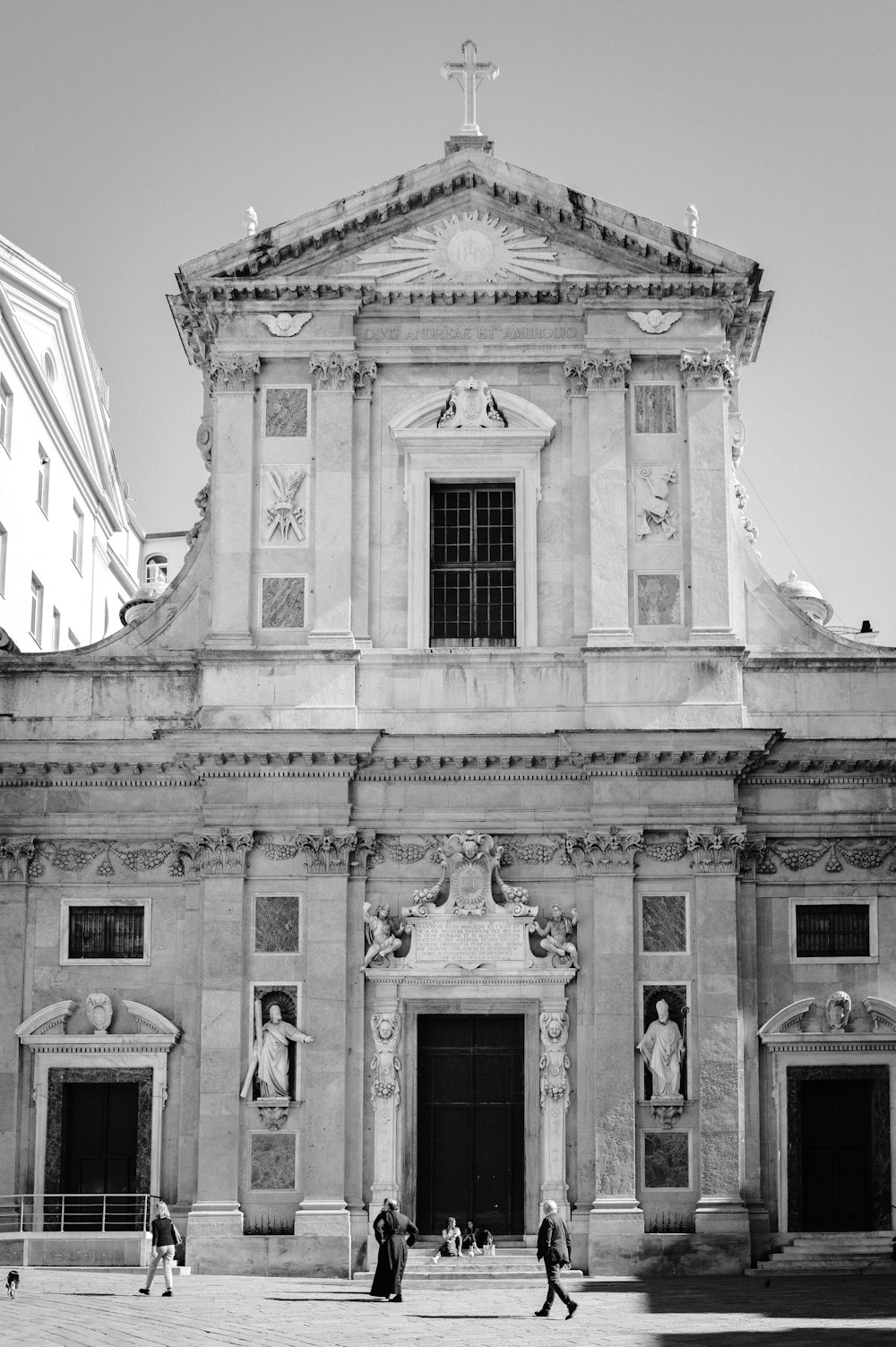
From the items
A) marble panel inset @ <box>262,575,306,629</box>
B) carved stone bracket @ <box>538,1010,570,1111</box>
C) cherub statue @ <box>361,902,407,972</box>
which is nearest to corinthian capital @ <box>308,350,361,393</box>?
marble panel inset @ <box>262,575,306,629</box>

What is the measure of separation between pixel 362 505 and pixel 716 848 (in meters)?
7.43

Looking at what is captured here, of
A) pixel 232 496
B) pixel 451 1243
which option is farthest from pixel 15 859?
pixel 451 1243

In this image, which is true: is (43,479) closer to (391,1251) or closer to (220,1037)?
(220,1037)

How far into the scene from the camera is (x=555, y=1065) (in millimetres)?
31391

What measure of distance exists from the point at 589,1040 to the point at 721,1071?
6.36ft

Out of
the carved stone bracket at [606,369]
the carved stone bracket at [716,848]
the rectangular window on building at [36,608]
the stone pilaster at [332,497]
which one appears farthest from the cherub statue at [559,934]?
the rectangular window on building at [36,608]

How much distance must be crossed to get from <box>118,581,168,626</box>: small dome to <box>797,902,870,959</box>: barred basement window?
1109 centimetres

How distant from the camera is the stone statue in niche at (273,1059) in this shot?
31.1 m

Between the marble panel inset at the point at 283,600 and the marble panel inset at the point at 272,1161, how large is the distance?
24.7 ft

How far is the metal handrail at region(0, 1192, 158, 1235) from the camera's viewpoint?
3127 centimetres

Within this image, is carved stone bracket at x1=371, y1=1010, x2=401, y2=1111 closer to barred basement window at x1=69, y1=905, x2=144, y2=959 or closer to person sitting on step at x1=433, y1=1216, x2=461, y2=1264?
person sitting on step at x1=433, y1=1216, x2=461, y2=1264

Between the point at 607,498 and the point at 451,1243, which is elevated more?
the point at 607,498

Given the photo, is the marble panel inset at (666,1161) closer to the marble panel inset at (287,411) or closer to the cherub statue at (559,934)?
the cherub statue at (559,934)

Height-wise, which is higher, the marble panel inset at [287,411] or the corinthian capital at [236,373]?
the corinthian capital at [236,373]
